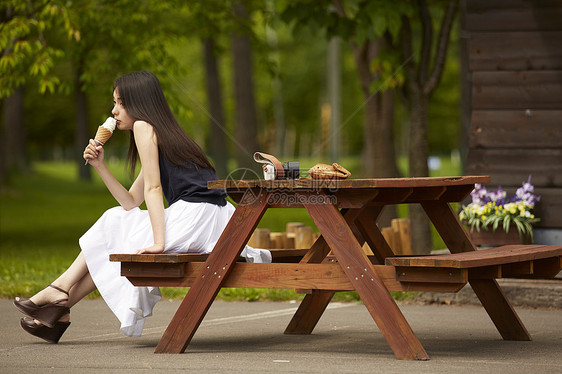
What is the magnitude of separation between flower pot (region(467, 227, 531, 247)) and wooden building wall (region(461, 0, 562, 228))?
1.09ft

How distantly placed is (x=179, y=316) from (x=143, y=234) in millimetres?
626

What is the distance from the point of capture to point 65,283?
630cm

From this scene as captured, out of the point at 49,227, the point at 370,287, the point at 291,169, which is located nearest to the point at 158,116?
the point at 291,169

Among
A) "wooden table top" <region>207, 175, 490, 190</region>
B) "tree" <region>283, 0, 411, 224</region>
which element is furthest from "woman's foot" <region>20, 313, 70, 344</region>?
"tree" <region>283, 0, 411, 224</region>

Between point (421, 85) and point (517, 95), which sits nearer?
point (517, 95)

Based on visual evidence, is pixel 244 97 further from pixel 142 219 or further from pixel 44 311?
pixel 44 311

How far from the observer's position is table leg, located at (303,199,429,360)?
5434 millimetres

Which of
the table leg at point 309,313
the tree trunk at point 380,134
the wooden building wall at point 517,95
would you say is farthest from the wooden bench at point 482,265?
the tree trunk at point 380,134

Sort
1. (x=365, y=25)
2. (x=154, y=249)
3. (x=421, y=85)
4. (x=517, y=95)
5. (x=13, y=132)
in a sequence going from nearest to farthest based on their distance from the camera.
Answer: (x=154, y=249)
(x=517, y=95)
(x=365, y=25)
(x=421, y=85)
(x=13, y=132)

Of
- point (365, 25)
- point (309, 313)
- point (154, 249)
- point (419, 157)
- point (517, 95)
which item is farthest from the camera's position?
point (419, 157)

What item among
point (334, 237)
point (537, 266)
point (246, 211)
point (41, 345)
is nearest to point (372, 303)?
point (334, 237)

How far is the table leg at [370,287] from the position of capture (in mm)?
5434

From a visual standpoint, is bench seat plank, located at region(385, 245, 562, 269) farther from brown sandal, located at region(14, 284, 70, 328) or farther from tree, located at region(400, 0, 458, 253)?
tree, located at region(400, 0, 458, 253)

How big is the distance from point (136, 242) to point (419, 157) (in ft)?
18.9
